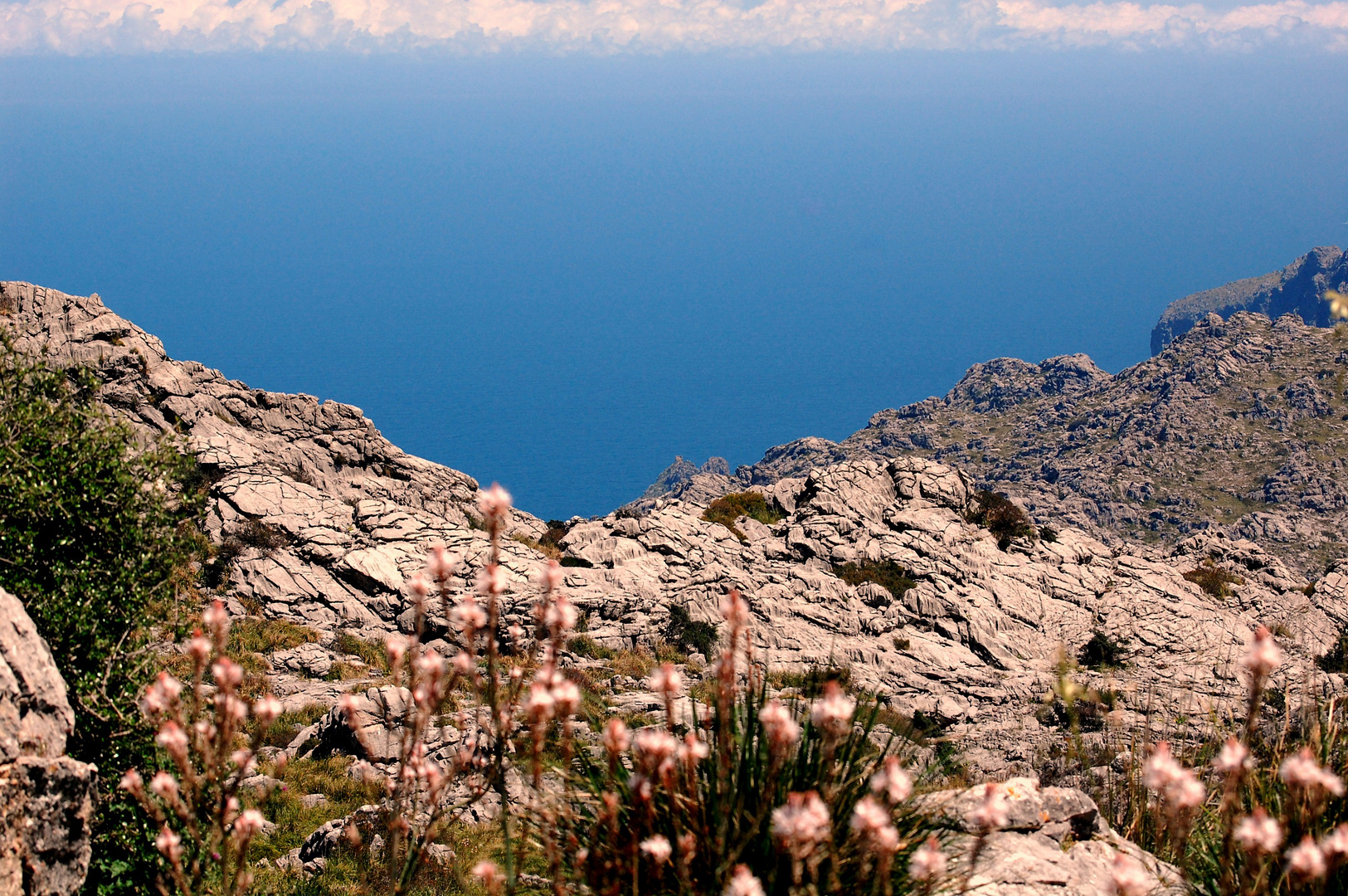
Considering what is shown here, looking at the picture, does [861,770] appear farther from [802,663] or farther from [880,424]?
[880,424]

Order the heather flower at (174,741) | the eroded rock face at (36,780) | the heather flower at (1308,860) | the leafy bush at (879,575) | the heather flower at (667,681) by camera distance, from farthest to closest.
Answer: the leafy bush at (879,575)
the eroded rock face at (36,780)
the heather flower at (174,741)
the heather flower at (667,681)
the heather flower at (1308,860)

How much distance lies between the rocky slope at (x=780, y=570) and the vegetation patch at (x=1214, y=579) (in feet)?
1.03

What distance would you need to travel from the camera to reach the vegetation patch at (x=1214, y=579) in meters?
33.3

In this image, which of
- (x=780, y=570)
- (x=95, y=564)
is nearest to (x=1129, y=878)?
(x=95, y=564)

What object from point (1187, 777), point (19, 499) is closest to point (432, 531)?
point (19, 499)

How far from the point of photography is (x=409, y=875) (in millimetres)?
4840

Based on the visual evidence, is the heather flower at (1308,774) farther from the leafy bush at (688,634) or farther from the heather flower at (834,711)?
the leafy bush at (688,634)

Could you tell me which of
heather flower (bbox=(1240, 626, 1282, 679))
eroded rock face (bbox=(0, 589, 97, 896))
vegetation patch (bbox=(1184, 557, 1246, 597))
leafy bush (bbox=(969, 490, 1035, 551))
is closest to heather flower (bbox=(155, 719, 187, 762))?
eroded rock face (bbox=(0, 589, 97, 896))

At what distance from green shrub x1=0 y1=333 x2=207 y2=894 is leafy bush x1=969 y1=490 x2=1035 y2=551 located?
30.7 m

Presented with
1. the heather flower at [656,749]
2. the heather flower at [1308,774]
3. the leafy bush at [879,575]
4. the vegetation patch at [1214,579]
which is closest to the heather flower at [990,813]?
the heather flower at [1308,774]

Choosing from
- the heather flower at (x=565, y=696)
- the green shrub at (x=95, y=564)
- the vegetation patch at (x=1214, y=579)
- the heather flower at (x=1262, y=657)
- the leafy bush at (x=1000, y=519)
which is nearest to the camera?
the heather flower at (x=1262, y=657)

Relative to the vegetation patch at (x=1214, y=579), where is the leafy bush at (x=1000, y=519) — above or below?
above

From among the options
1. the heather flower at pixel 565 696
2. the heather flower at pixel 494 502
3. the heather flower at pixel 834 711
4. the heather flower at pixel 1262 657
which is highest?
the heather flower at pixel 494 502

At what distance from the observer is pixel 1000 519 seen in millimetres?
36125
